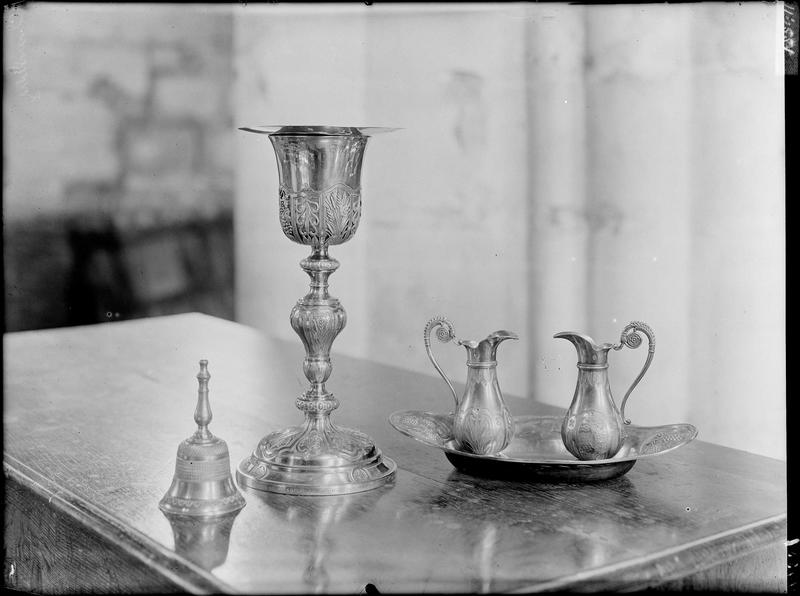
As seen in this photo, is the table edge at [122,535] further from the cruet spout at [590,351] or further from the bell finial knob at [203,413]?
the cruet spout at [590,351]

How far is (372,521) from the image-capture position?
1.34 metres

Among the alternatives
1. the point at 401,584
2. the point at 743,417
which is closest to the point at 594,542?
the point at 401,584

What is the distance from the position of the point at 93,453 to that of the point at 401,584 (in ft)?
2.38

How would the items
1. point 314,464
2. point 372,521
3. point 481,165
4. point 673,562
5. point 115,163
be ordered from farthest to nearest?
1. point 115,163
2. point 481,165
3. point 314,464
4. point 372,521
5. point 673,562

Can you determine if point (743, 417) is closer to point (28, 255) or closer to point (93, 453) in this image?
point (93, 453)

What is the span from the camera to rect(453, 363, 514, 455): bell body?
1502mm

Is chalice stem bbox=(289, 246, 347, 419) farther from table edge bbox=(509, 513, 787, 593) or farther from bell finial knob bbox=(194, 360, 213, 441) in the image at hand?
table edge bbox=(509, 513, 787, 593)

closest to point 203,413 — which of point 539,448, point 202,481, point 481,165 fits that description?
point 202,481

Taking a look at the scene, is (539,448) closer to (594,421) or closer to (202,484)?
(594,421)

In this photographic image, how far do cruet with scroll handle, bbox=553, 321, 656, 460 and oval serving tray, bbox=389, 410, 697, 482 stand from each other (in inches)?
0.9

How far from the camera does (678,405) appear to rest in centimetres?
308

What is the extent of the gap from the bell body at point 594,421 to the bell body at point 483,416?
0.09 m

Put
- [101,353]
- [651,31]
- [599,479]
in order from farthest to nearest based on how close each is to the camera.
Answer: [651,31] → [101,353] → [599,479]

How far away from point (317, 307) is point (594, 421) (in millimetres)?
398
